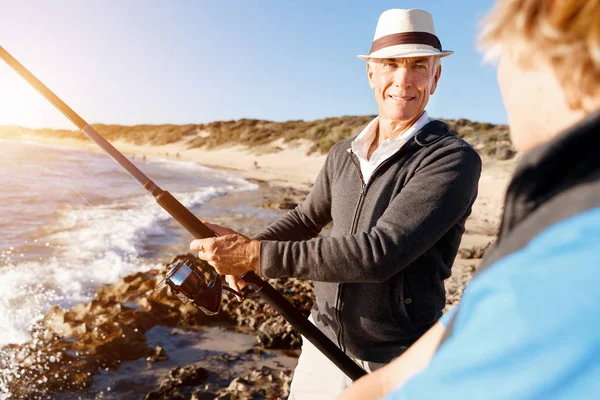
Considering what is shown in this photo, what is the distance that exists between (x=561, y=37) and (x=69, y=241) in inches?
455

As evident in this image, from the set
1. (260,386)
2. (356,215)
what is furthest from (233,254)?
(260,386)

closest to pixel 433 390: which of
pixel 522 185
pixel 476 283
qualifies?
pixel 476 283

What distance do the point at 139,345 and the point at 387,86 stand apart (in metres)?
3.99

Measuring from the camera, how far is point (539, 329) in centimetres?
62

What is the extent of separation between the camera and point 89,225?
42.2 ft

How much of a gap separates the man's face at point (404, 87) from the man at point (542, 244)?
1521 mm

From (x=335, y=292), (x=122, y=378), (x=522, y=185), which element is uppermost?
(x=522, y=185)

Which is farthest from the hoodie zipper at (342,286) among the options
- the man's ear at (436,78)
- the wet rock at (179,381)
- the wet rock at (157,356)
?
the wet rock at (157,356)

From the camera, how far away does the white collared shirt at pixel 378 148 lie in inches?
89.8

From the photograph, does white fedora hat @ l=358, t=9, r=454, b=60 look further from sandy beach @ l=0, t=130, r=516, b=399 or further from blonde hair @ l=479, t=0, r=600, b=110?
sandy beach @ l=0, t=130, r=516, b=399

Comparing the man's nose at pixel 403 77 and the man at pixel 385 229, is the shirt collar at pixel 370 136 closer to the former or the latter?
the man at pixel 385 229

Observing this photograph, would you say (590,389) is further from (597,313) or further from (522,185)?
(522,185)

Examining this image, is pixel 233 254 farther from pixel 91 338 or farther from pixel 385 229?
pixel 91 338

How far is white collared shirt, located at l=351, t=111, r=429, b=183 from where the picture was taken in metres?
2.28
